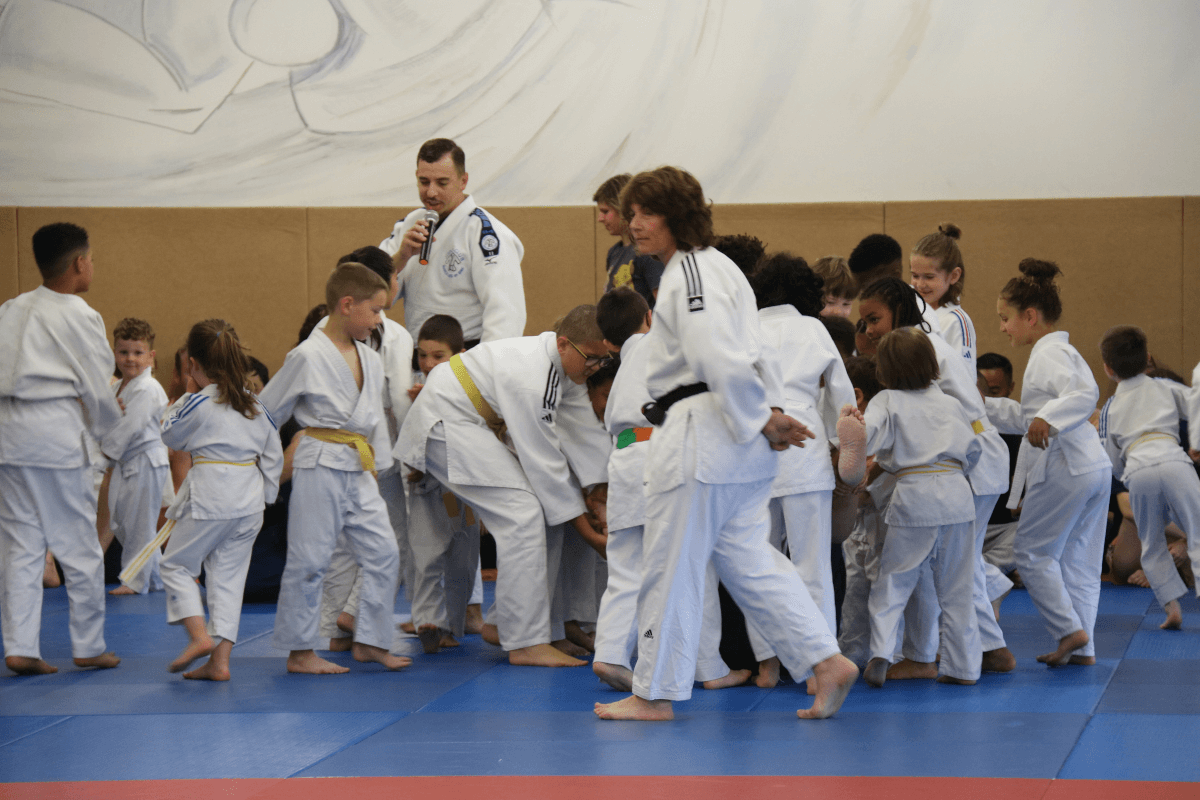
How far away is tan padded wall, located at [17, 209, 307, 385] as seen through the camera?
336 inches

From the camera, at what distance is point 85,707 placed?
377 cm

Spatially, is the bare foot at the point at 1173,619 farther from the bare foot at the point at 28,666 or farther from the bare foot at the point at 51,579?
the bare foot at the point at 51,579

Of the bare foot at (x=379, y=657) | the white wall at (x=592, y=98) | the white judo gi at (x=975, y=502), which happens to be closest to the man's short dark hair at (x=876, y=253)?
the white judo gi at (x=975, y=502)

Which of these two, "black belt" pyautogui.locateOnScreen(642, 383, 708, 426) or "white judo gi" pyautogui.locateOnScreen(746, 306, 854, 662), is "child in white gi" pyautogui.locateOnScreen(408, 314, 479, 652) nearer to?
"white judo gi" pyautogui.locateOnScreen(746, 306, 854, 662)

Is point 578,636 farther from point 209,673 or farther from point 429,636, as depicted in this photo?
point 209,673

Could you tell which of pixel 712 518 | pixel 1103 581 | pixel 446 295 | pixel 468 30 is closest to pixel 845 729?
pixel 712 518

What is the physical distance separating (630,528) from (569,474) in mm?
660

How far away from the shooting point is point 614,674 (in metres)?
3.80

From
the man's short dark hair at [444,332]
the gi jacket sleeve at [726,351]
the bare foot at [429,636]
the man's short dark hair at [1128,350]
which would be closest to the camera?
the gi jacket sleeve at [726,351]

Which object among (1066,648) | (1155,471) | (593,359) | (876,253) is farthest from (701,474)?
(1155,471)

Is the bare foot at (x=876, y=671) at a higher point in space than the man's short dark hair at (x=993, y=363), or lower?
lower

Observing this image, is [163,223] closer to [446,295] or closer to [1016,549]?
[446,295]

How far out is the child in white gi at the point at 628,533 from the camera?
3854 millimetres

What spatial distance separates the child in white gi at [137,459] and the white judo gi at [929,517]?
4203 mm
